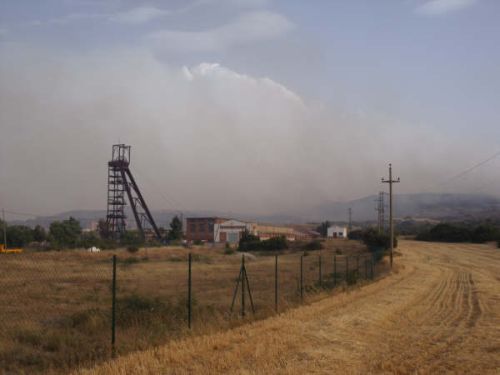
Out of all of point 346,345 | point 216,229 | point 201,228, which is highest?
point 201,228

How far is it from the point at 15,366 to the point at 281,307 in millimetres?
9709

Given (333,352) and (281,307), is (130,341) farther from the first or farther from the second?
(281,307)

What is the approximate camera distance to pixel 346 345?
43.8 ft

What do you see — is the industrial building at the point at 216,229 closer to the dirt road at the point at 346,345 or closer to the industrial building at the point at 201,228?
the industrial building at the point at 201,228

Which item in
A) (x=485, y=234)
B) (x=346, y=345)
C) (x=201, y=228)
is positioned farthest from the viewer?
(x=201, y=228)

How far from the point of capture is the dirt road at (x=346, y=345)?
11.0 metres

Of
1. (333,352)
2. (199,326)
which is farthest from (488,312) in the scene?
(199,326)

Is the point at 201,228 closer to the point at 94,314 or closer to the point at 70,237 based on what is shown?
the point at 70,237

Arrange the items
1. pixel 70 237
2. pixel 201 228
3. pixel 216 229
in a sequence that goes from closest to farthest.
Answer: pixel 70 237, pixel 216 229, pixel 201 228

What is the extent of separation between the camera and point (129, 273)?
39094mm

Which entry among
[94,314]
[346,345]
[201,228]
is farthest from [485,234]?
[94,314]

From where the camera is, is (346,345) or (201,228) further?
(201,228)

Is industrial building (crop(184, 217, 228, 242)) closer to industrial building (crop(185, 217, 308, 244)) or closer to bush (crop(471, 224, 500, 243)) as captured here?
industrial building (crop(185, 217, 308, 244))

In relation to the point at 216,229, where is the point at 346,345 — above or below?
below
